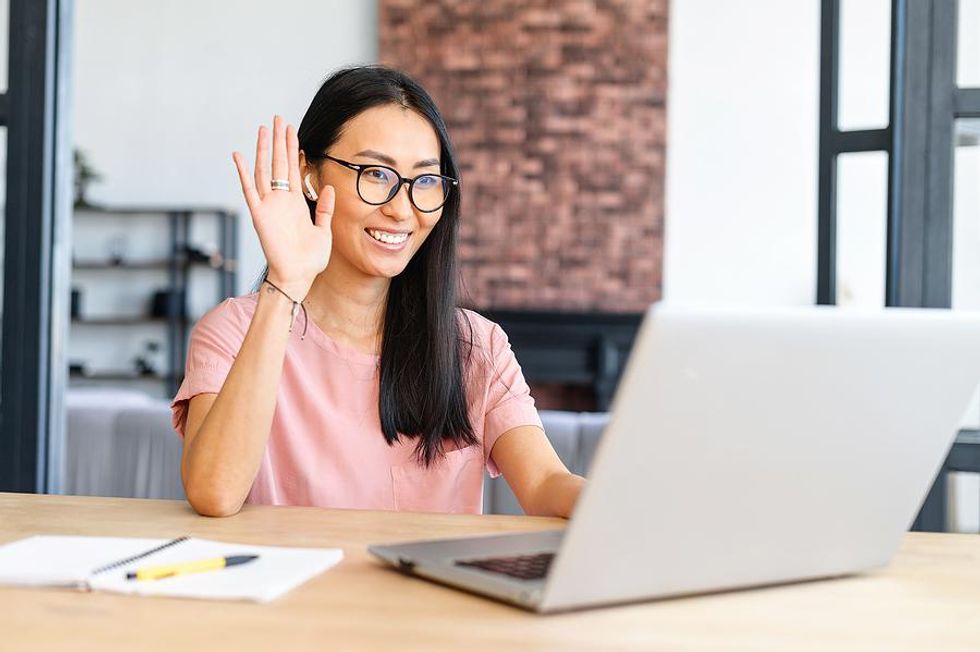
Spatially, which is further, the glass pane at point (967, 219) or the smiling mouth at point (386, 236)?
the glass pane at point (967, 219)

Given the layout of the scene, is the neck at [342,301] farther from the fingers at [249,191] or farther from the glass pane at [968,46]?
the glass pane at [968,46]

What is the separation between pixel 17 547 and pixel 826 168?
5.93 feet

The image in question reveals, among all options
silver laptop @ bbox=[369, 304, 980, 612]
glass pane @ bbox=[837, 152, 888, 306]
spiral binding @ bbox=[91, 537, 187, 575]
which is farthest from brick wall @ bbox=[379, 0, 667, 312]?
silver laptop @ bbox=[369, 304, 980, 612]

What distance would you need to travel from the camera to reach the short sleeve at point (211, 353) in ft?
A: 5.60

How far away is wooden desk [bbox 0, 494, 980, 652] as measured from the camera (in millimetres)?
874

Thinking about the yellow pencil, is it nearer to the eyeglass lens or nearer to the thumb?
the thumb

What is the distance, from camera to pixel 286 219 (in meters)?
A: 1.63

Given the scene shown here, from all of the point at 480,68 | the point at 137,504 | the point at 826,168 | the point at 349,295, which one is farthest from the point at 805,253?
the point at 137,504

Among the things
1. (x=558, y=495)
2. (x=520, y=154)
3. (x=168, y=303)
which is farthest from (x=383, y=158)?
(x=168, y=303)

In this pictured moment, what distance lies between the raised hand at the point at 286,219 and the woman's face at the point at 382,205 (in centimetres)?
15

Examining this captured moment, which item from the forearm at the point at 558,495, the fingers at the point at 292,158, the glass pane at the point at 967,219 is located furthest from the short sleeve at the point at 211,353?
the glass pane at the point at 967,219

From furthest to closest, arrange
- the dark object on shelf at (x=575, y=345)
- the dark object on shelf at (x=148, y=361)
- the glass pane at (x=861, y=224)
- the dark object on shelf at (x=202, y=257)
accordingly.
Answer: the dark object on shelf at (x=148, y=361)
the dark object on shelf at (x=202, y=257)
the dark object on shelf at (x=575, y=345)
the glass pane at (x=861, y=224)

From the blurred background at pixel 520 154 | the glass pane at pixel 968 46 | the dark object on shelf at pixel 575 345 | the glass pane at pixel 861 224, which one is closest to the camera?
the glass pane at pixel 968 46

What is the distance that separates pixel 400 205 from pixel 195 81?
→ 21.2 feet
